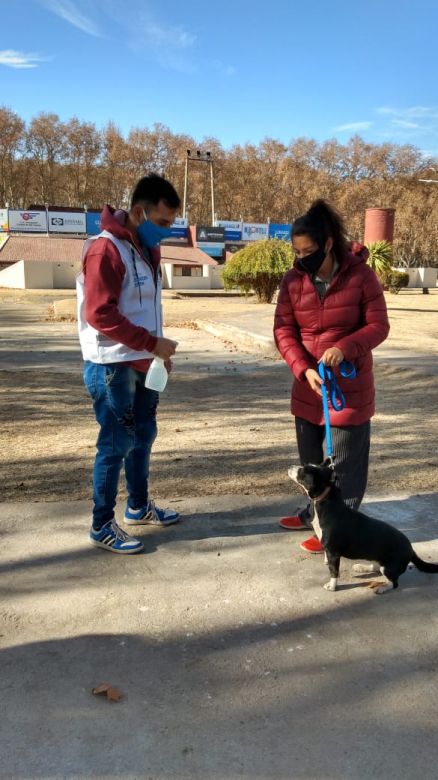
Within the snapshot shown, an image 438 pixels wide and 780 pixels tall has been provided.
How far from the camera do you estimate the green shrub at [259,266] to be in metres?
22.4

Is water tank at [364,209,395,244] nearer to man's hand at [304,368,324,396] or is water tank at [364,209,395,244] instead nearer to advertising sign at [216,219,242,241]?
advertising sign at [216,219,242,241]

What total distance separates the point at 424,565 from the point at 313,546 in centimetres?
55

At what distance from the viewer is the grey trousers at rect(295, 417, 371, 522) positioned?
3.05m

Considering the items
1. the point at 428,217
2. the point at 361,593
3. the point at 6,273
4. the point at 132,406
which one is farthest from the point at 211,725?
the point at 428,217

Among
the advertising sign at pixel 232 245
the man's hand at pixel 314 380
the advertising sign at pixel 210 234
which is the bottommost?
the man's hand at pixel 314 380

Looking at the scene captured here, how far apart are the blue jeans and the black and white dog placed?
834mm

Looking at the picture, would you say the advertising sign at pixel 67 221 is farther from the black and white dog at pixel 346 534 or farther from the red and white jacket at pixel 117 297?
the black and white dog at pixel 346 534

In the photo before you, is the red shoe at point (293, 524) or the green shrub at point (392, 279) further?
the green shrub at point (392, 279)

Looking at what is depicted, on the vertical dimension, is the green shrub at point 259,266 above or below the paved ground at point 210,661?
above

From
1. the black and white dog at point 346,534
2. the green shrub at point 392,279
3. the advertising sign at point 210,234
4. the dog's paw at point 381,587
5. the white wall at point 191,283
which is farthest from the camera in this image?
the advertising sign at point 210,234

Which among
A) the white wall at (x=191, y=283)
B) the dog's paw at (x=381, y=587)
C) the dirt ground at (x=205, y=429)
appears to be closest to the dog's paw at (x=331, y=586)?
the dog's paw at (x=381, y=587)

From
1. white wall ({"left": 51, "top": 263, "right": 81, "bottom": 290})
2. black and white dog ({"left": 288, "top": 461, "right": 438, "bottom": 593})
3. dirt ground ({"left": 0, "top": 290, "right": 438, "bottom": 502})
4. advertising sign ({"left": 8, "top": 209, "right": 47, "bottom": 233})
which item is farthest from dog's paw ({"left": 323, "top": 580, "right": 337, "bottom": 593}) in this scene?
advertising sign ({"left": 8, "top": 209, "right": 47, "bottom": 233})

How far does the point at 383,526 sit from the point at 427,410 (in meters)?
4.47

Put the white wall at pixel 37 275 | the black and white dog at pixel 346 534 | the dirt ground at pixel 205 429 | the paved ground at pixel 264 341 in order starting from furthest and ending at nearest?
the white wall at pixel 37 275
the paved ground at pixel 264 341
the dirt ground at pixel 205 429
the black and white dog at pixel 346 534
